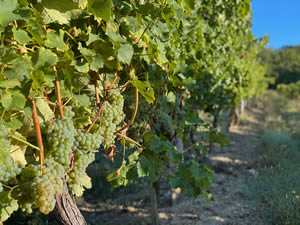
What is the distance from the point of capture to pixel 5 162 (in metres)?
1.08

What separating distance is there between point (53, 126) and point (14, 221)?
3541 mm

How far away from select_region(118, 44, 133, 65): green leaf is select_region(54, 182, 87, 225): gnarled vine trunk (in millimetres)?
781

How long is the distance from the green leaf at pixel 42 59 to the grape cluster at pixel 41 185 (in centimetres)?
39

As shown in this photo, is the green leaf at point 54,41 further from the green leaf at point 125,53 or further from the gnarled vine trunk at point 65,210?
the gnarled vine trunk at point 65,210

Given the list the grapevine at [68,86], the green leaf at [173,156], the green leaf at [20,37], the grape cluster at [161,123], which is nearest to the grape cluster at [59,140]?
the grapevine at [68,86]

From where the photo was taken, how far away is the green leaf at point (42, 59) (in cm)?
114

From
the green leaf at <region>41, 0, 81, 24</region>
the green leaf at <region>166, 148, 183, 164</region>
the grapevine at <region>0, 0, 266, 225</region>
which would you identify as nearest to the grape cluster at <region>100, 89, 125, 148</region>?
the grapevine at <region>0, 0, 266, 225</region>

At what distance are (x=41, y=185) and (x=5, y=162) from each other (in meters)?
0.17

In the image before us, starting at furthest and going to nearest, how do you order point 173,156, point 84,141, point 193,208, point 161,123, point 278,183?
point 278,183
point 193,208
point 161,123
point 173,156
point 84,141

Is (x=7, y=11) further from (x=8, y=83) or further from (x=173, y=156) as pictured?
(x=173, y=156)

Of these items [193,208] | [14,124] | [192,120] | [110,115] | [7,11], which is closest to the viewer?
[7,11]

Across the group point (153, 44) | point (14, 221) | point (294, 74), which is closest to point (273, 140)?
point (14, 221)

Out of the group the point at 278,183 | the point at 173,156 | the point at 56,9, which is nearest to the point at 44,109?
the point at 56,9

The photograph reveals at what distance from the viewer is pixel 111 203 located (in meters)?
4.94
